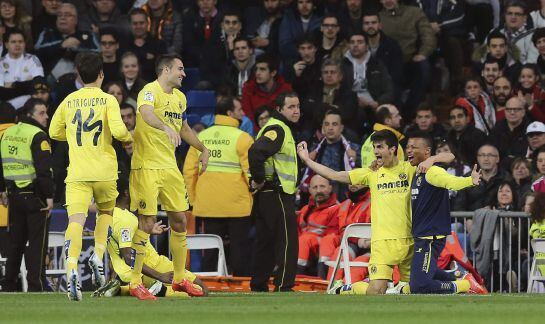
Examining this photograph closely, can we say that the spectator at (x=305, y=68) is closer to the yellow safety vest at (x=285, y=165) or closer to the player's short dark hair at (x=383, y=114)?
the player's short dark hair at (x=383, y=114)

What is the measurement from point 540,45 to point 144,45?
6200 mm

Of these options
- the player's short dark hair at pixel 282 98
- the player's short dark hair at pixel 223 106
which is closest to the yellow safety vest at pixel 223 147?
the player's short dark hair at pixel 223 106

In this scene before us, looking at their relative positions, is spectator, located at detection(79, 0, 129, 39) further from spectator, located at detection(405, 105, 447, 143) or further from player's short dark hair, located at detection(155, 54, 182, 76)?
player's short dark hair, located at detection(155, 54, 182, 76)

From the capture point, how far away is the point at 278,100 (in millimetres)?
18547

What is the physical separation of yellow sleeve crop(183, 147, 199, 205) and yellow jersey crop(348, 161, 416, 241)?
3.66m

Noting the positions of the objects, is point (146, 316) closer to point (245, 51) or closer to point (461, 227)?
point (461, 227)

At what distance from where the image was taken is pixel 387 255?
55.6 feet

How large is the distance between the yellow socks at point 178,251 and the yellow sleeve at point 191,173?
4490mm

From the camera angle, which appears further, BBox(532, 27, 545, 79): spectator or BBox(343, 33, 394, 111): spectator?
BBox(532, 27, 545, 79): spectator

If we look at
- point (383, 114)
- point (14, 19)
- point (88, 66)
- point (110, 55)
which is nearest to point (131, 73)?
point (110, 55)

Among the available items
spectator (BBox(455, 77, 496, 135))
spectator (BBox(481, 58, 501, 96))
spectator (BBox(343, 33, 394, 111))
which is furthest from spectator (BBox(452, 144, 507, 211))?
spectator (BBox(481, 58, 501, 96))

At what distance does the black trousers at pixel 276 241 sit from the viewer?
18016 millimetres

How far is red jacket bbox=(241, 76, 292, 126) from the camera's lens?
22875mm

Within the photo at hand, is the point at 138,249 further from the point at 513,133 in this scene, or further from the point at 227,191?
the point at 513,133
